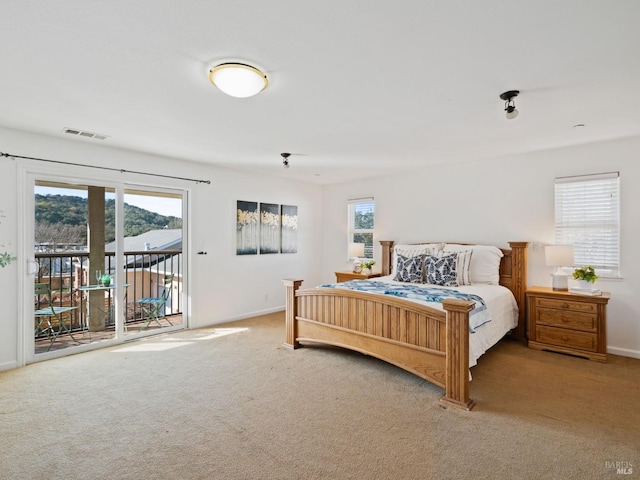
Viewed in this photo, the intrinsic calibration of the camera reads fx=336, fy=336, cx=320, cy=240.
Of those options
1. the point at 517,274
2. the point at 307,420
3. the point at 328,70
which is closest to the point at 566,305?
the point at 517,274

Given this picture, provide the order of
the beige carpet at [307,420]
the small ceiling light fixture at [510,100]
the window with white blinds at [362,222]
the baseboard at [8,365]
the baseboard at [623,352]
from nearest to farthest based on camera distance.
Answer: the beige carpet at [307,420]
the small ceiling light fixture at [510,100]
the baseboard at [8,365]
the baseboard at [623,352]
the window with white blinds at [362,222]

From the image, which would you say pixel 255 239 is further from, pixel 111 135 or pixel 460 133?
pixel 460 133

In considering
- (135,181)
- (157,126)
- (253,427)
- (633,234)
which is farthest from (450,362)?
(135,181)

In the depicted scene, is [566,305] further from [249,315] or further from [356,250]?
[249,315]

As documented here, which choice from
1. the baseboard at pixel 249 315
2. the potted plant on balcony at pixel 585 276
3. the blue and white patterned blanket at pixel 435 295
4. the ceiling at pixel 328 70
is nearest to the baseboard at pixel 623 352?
the potted plant on balcony at pixel 585 276

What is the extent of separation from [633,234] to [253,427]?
410 centimetres

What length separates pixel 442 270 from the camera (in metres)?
4.02

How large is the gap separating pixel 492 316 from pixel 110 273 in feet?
13.9

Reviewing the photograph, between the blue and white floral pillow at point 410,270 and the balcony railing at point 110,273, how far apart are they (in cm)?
299

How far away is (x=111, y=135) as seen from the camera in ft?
11.2

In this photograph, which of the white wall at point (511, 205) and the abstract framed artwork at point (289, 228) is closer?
the white wall at point (511, 205)

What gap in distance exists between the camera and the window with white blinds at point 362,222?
574cm

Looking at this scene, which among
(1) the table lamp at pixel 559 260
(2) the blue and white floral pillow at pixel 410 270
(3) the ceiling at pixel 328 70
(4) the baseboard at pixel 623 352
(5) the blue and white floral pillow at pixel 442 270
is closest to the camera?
(3) the ceiling at pixel 328 70

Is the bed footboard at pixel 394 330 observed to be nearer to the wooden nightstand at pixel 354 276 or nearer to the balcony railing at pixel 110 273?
the wooden nightstand at pixel 354 276
